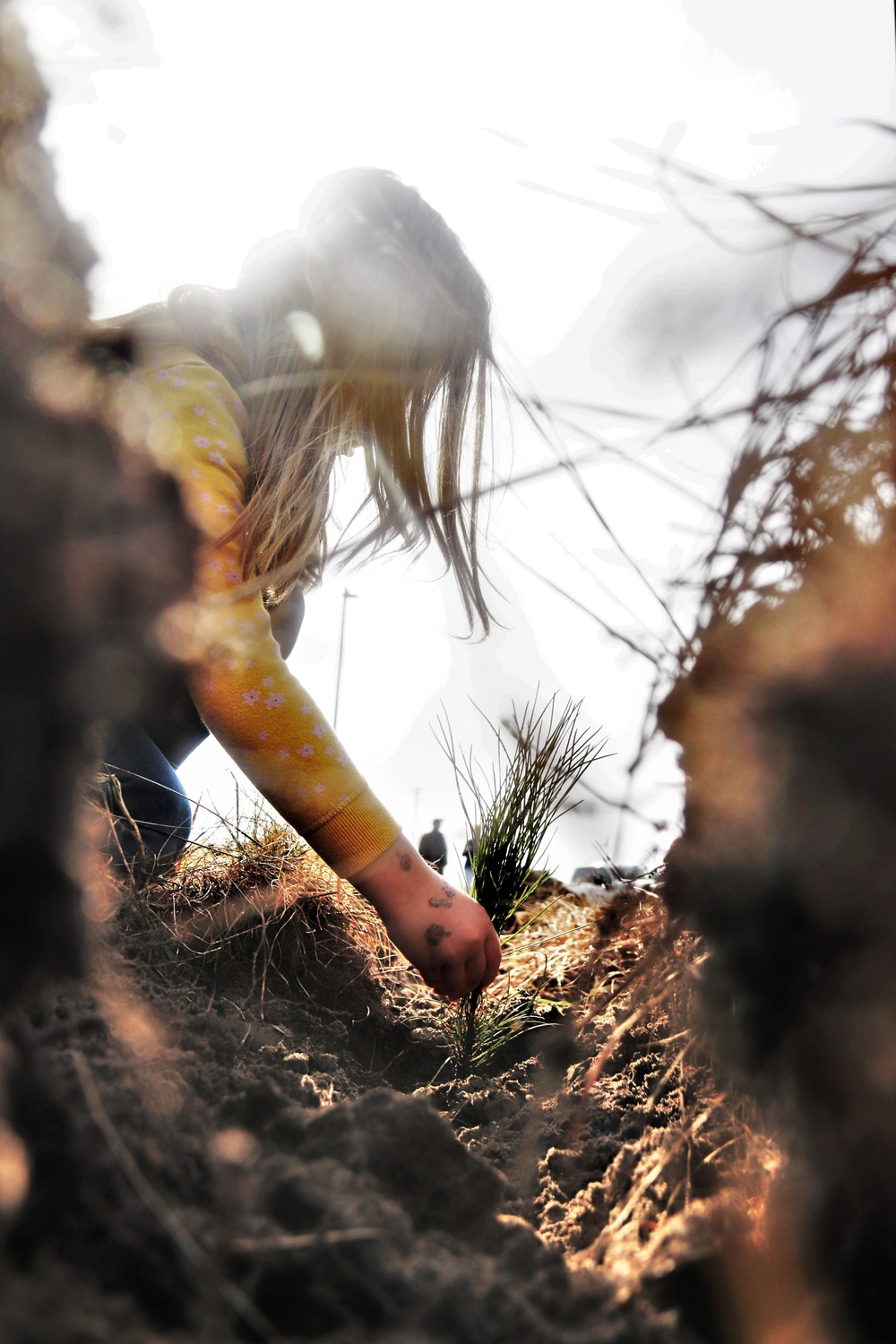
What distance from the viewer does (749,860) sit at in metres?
0.50

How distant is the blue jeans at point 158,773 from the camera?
1387mm

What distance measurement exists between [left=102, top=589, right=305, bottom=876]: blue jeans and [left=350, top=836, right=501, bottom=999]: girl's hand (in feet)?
1.87

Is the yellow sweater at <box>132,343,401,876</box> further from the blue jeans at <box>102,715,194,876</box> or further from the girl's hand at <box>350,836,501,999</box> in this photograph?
the blue jeans at <box>102,715,194,876</box>

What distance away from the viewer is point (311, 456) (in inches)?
54.9

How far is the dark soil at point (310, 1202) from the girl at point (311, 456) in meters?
0.29

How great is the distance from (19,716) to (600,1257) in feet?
1.59

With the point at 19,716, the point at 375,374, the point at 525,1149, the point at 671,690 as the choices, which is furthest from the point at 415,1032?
the point at 375,374

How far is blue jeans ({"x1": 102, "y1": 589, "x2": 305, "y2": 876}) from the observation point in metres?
1.39

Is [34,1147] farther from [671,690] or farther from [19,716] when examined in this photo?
[671,690]

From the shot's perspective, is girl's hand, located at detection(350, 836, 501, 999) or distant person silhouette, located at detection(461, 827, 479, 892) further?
distant person silhouette, located at detection(461, 827, 479, 892)

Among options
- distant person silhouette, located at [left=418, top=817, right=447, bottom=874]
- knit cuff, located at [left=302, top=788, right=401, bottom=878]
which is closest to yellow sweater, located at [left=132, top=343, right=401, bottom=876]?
knit cuff, located at [left=302, top=788, right=401, bottom=878]

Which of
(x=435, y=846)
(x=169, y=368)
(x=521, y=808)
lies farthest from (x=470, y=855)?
(x=435, y=846)

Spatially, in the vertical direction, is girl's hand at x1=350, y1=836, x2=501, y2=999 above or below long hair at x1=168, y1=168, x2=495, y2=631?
below

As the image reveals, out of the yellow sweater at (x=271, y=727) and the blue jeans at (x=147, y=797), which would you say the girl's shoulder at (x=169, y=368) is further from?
the blue jeans at (x=147, y=797)
